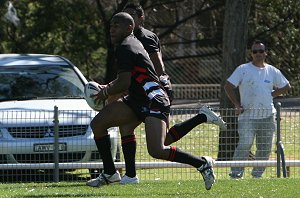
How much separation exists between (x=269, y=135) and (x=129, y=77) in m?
4.01

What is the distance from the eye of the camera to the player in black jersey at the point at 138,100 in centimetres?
1016

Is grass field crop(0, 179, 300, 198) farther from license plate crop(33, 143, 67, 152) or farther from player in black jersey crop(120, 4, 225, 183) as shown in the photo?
license plate crop(33, 143, 67, 152)

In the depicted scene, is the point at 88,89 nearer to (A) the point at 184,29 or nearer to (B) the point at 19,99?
(B) the point at 19,99

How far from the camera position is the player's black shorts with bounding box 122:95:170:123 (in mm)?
10211

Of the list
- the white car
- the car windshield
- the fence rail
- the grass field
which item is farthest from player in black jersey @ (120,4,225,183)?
the car windshield

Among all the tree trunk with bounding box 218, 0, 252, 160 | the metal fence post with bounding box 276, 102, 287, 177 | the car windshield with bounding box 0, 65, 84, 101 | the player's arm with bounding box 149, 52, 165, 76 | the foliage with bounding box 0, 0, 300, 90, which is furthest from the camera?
the foliage with bounding box 0, 0, 300, 90

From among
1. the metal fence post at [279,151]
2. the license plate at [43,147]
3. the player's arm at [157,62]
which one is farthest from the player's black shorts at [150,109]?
the metal fence post at [279,151]

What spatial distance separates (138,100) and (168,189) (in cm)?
115

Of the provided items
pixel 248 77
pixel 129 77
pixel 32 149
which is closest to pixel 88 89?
pixel 129 77

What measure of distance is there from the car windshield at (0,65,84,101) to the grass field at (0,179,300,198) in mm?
2999

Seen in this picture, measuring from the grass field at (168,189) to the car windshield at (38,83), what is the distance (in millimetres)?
2999

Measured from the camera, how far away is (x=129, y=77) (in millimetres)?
10156

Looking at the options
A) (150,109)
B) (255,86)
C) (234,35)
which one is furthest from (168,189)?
(234,35)

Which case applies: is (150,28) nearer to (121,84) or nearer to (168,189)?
(168,189)
